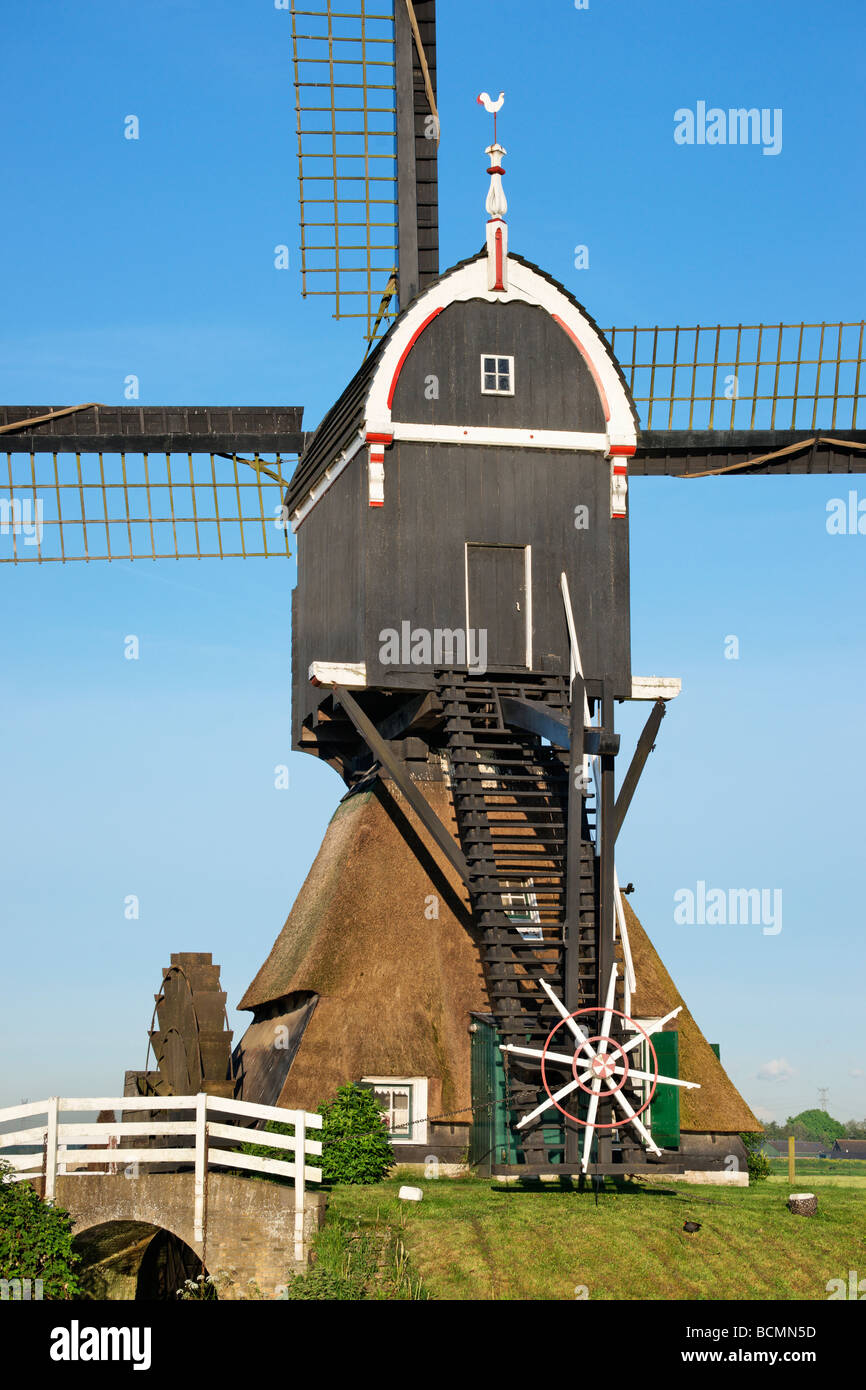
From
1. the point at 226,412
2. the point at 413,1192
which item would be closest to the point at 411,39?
the point at 226,412

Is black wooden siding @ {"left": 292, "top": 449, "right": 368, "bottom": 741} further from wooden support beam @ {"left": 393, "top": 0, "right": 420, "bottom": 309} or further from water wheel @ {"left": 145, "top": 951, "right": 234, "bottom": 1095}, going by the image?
water wheel @ {"left": 145, "top": 951, "right": 234, "bottom": 1095}

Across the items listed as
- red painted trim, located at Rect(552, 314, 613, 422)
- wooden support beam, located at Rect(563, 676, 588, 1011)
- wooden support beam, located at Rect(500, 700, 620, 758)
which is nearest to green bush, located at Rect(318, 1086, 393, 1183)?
wooden support beam, located at Rect(563, 676, 588, 1011)

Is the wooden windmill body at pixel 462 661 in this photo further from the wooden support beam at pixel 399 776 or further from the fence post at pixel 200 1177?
the fence post at pixel 200 1177

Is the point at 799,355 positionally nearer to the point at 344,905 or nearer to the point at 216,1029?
the point at 344,905

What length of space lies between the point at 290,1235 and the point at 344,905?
734 cm

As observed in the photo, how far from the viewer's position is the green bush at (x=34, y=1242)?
20781mm

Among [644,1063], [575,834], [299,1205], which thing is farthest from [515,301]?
[299,1205]

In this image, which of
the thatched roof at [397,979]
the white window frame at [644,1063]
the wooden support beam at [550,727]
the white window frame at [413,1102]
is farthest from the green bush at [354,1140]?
the wooden support beam at [550,727]

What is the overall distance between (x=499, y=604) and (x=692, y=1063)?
25.5 feet

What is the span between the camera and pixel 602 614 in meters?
29.2

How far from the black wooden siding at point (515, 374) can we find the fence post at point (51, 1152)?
38.1 feet

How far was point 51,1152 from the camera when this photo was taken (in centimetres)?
2302

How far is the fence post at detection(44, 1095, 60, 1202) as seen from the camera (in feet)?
75.0

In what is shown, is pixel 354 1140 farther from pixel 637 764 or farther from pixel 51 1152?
pixel 637 764
